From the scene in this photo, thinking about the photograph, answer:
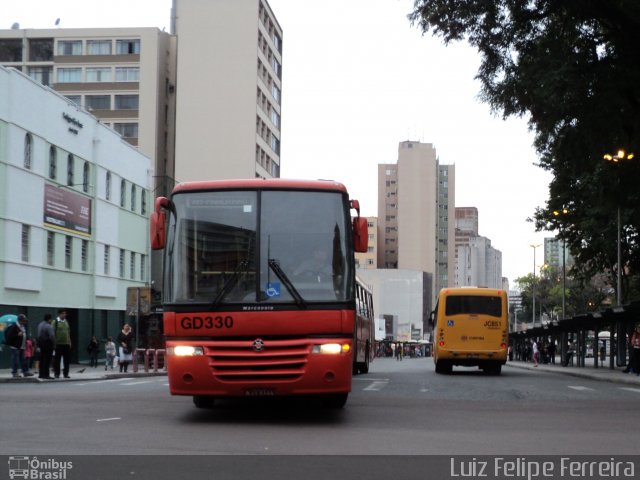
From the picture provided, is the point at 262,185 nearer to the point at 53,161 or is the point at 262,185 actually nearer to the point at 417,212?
the point at 53,161

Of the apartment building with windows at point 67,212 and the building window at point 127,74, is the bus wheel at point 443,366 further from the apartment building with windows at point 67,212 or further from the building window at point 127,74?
the building window at point 127,74

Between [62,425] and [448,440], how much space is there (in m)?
4.72

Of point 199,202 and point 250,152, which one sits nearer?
point 199,202

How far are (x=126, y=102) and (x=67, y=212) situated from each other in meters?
43.3

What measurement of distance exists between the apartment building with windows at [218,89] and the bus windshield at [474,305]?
54.5 meters

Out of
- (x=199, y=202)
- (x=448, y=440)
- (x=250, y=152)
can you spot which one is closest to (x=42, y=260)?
(x=199, y=202)

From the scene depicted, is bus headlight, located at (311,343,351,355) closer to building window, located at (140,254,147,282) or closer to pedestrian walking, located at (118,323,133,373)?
pedestrian walking, located at (118,323,133,373)

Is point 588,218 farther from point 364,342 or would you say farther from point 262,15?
point 262,15

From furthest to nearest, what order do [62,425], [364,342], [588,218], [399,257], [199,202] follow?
[399,257] → [588,218] → [364,342] → [199,202] → [62,425]

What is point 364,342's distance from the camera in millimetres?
30594

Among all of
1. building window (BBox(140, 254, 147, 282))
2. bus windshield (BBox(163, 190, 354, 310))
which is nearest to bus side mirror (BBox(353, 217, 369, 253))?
bus windshield (BBox(163, 190, 354, 310))

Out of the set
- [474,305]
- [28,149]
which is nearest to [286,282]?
[474,305]

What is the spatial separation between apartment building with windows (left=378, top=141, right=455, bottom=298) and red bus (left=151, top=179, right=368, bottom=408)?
145 m

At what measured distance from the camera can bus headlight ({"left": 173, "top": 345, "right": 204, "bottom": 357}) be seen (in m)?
12.5
